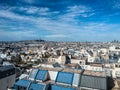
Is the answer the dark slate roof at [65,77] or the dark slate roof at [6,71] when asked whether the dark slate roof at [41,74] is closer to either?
the dark slate roof at [65,77]

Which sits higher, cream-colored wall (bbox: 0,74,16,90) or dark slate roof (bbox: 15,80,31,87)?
dark slate roof (bbox: 15,80,31,87)

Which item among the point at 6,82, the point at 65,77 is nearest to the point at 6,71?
the point at 6,82

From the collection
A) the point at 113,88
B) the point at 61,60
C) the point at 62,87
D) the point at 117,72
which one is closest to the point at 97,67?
the point at 117,72

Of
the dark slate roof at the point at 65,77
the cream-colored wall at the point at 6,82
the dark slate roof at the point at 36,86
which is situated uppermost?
the dark slate roof at the point at 65,77

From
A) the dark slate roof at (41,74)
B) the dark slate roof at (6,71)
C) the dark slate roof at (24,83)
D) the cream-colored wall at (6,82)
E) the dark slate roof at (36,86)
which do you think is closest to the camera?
the dark slate roof at (36,86)

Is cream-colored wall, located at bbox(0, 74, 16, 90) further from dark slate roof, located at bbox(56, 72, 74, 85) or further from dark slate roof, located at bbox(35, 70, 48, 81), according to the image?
dark slate roof, located at bbox(56, 72, 74, 85)

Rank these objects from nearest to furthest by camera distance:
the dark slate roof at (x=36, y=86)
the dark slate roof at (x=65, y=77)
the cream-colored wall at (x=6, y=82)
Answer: the dark slate roof at (x=36, y=86), the dark slate roof at (x=65, y=77), the cream-colored wall at (x=6, y=82)

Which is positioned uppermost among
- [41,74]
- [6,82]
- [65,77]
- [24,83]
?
[41,74]

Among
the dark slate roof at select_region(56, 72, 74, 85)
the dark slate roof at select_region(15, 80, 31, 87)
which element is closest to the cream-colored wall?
the dark slate roof at select_region(15, 80, 31, 87)

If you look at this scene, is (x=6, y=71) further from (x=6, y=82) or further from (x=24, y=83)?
(x=24, y=83)

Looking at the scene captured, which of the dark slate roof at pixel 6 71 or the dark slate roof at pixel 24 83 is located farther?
the dark slate roof at pixel 6 71

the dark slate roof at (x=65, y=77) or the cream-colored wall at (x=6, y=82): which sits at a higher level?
the dark slate roof at (x=65, y=77)

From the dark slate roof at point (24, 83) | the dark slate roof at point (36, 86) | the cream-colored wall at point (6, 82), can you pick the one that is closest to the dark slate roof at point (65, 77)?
the dark slate roof at point (36, 86)
